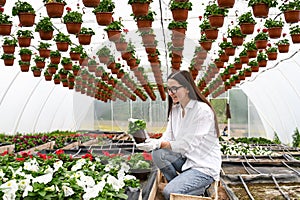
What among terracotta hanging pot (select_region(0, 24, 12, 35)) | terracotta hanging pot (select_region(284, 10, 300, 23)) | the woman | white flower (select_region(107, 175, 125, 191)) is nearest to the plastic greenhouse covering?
the woman

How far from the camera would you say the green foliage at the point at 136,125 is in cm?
341

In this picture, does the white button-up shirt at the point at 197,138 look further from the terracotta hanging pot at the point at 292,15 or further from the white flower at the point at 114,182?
the terracotta hanging pot at the point at 292,15

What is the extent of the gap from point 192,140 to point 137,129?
0.45 meters

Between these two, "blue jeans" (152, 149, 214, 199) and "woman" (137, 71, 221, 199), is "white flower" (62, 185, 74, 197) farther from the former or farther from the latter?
"blue jeans" (152, 149, 214, 199)

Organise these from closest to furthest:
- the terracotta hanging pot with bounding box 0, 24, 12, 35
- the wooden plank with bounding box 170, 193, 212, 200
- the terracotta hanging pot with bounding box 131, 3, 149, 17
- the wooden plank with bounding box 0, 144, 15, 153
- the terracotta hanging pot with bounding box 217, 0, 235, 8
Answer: the wooden plank with bounding box 170, 193, 212, 200
the terracotta hanging pot with bounding box 217, 0, 235, 8
the terracotta hanging pot with bounding box 131, 3, 149, 17
the terracotta hanging pot with bounding box 0, 24, 12, 35
the wooden plank with bounding box 0, 144, 15, 153

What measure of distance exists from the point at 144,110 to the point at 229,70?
31.0 ft

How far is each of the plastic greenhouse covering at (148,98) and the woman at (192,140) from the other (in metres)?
0.17

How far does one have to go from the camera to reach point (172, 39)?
15.0 ft

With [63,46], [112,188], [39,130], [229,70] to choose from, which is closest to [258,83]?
[229,70]

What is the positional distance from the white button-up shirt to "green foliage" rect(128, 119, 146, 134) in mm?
312

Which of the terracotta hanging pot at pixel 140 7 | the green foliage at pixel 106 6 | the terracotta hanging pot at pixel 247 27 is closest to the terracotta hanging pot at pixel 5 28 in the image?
the green foliage at pixel 106 6

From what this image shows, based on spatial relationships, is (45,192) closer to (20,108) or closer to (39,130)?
(20,108)

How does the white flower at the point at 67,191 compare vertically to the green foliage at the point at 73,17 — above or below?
below

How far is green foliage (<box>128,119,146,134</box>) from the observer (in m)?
3.41
